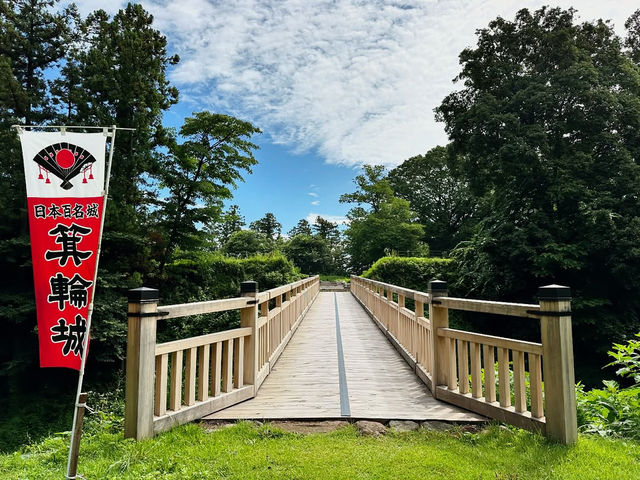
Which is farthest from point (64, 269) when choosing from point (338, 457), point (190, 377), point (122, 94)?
point (122, 94)

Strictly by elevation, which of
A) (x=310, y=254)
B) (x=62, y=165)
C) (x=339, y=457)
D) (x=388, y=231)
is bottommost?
(x=339, y=457)

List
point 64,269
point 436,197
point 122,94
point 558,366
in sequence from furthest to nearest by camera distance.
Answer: point 436,197 → point 122,94 → point 558,366 → point 64,269

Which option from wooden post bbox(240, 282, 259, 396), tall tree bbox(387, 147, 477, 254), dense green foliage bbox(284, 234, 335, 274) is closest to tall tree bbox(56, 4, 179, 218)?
wooden post bbox(240, 282, 259, 396)

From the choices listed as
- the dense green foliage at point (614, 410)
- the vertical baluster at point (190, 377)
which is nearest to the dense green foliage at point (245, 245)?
the vertical baluster at point (190, 377)

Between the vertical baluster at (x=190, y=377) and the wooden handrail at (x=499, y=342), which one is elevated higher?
the wooden handrail at (x=499, y=342)

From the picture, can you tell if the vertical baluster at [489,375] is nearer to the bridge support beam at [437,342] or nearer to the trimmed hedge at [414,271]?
A: the bridge support beam at [437,342]

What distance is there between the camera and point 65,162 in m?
2.49

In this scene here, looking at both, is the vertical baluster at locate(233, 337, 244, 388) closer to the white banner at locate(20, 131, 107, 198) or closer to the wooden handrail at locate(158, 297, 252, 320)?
the wooden handrail at locate(158, 297, 252, 320)

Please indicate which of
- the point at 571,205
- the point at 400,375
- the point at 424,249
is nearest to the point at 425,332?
the point at 400,375

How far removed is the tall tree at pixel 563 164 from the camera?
12.8 m

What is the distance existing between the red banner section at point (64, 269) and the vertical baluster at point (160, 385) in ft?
1.89

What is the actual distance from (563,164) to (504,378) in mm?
13496

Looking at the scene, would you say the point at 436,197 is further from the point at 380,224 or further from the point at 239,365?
the point at 239,365

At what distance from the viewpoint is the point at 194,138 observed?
581 inches
